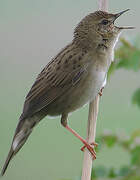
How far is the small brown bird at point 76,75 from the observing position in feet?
12.9

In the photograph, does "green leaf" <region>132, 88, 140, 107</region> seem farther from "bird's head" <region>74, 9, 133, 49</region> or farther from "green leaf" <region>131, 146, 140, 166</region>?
"bird's head" <region>74, 9, 133, 49</region>

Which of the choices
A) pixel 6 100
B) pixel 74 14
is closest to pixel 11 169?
pixel 6 100

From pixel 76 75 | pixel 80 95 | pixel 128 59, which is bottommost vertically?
pixel 80 95

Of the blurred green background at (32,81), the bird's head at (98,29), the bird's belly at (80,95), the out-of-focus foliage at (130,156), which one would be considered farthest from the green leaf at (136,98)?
the blurred green background at (32,81)

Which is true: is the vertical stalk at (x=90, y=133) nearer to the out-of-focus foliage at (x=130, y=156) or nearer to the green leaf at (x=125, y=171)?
the out-of-focus foliage at (x=130, y=156)

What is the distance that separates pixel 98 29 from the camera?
4023 millimetres

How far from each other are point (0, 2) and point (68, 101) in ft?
29.1

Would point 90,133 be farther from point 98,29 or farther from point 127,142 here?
point 98,29

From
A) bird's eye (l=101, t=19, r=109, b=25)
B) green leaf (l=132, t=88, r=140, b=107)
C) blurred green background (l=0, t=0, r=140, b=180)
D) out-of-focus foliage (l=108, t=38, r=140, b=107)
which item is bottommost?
blurred green background (l=0, t=0, r=140, b=180)

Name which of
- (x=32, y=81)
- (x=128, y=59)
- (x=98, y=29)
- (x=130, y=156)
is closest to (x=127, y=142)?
(x=130, y=156)

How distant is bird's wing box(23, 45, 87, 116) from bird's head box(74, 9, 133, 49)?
18cm

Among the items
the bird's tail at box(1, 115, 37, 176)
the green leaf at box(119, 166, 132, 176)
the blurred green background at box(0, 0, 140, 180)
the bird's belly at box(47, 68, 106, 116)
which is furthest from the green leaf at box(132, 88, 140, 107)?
the blurred green background at box(0, 0, 140, 180)

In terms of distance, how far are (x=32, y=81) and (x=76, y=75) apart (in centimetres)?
532

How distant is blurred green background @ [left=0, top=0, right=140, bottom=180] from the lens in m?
7.65
